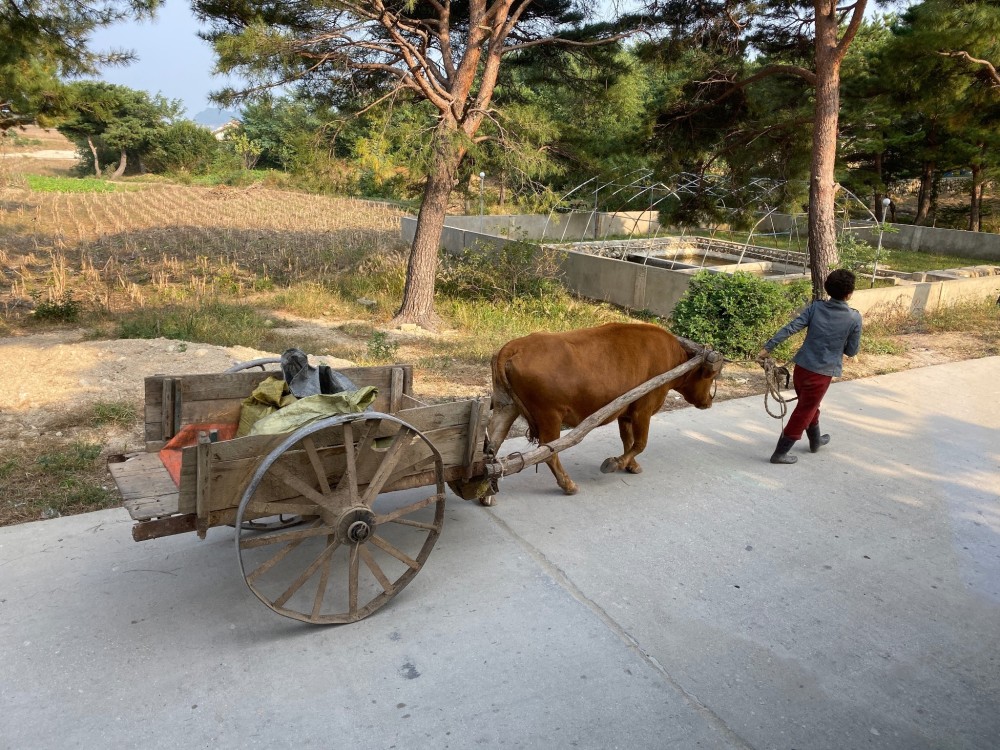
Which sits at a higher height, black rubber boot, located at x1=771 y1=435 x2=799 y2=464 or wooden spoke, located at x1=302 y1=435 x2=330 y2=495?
wooden spoke, located at x1=302 y1=435 x2=330 y2=495

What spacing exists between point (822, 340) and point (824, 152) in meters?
6.09

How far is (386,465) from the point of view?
3621 millimetres

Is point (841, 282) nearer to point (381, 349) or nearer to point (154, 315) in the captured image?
point (381, 349)

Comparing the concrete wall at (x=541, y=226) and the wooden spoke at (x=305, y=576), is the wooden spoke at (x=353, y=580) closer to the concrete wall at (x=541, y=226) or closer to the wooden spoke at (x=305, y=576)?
the wooden spoke at (x=305, y=576)

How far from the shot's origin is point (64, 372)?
7.03 metres

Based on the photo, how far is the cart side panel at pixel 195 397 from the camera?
12.8 feet

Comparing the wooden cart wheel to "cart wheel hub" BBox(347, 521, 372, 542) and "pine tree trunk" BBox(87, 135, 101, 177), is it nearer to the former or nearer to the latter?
"cart wheel hub" BBox(347, 521, 372, 542)

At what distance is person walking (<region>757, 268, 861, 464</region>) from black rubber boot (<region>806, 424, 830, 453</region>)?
1.17 ft

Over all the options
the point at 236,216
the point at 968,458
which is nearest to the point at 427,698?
the point at 968,458

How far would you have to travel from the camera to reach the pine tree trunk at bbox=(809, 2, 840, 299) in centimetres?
1025

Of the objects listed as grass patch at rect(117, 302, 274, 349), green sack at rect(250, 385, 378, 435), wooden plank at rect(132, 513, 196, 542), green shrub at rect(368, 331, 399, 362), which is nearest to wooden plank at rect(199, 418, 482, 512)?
wooden plank at rect(132, 513, 196, 542)

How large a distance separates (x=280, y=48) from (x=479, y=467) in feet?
21.9

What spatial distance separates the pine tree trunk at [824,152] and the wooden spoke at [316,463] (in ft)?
29.1

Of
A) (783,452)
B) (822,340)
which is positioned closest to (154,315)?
(783,452)
